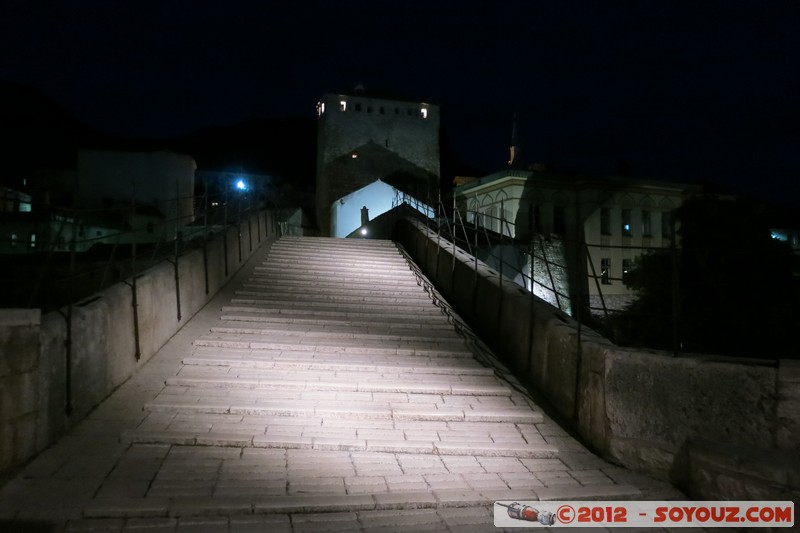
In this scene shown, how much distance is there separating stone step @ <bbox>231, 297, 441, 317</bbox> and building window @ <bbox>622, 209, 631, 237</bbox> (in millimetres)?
33709

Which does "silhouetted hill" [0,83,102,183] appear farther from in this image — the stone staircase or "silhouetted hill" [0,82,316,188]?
the stone staircase

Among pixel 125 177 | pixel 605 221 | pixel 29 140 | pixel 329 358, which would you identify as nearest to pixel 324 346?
pixel 329 358

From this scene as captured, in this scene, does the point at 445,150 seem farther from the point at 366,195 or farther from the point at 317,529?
the point at 317,529

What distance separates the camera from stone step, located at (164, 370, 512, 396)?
6.24 metres

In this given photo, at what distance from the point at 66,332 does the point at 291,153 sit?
312 feet

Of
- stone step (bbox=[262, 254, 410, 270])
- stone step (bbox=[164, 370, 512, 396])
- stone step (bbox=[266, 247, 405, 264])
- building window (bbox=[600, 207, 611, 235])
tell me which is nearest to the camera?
stone step (bbox=[164, 370, 512, 396])

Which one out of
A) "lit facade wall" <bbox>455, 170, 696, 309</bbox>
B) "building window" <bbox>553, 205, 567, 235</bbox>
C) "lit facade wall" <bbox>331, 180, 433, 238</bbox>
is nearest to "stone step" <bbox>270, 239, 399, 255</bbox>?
"lit facade wall" <bbox>331, 180, 433, 238</bbox>

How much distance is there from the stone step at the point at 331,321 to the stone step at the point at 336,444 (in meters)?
3.77

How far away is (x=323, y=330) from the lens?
8539 millimetres

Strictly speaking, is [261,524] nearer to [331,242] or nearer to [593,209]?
[331,242]

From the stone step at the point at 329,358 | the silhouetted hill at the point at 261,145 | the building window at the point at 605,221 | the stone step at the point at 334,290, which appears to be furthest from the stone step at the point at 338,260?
the silhouetted hill at the point at 261,145

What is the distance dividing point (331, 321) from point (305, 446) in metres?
4.14

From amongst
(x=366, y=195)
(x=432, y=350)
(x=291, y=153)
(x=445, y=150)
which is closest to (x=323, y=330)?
(x=432, y=350)

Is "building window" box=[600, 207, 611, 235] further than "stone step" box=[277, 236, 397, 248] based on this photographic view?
Yes
